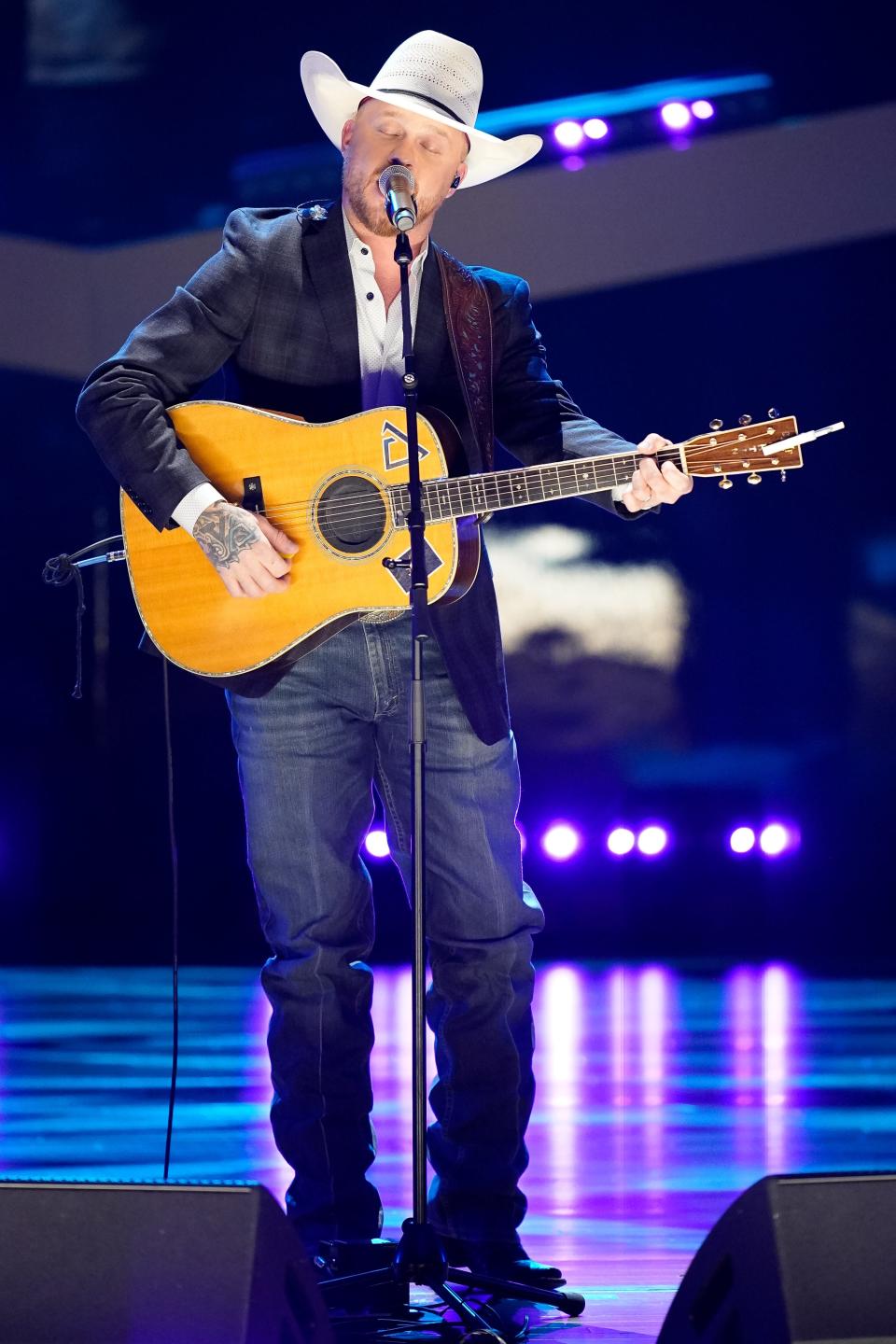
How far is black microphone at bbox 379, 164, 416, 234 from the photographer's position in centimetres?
231

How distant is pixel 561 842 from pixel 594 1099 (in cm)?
291

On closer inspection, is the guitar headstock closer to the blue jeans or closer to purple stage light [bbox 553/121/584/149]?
the blue jeans

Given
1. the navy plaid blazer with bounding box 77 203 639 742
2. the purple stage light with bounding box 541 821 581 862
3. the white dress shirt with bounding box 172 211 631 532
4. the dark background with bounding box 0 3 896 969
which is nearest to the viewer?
the navy plaid blazer with bounding box 77 203 639 742

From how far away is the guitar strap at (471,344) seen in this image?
270 cm

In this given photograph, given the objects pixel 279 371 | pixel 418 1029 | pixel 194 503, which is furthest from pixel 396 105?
pixel 418 1029

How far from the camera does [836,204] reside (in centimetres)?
666

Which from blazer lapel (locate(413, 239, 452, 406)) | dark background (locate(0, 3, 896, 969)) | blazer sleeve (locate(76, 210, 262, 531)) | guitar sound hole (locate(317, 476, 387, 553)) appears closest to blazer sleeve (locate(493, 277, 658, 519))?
blazer lapel (locate(413, 239, 452, 406))

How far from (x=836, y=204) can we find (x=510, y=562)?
209 cm

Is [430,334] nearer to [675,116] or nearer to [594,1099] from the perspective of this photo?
[594,1099]

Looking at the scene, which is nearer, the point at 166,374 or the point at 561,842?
the point at 166,374

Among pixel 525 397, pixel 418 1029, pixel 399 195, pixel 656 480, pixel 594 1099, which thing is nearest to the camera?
pixel 418 1029

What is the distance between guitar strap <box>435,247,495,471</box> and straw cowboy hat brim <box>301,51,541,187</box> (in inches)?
7.5

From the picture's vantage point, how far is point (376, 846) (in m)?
6.93

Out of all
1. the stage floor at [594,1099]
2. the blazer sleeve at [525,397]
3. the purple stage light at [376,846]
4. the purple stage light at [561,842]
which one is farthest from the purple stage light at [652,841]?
the blazer sleeve at [525,397]
